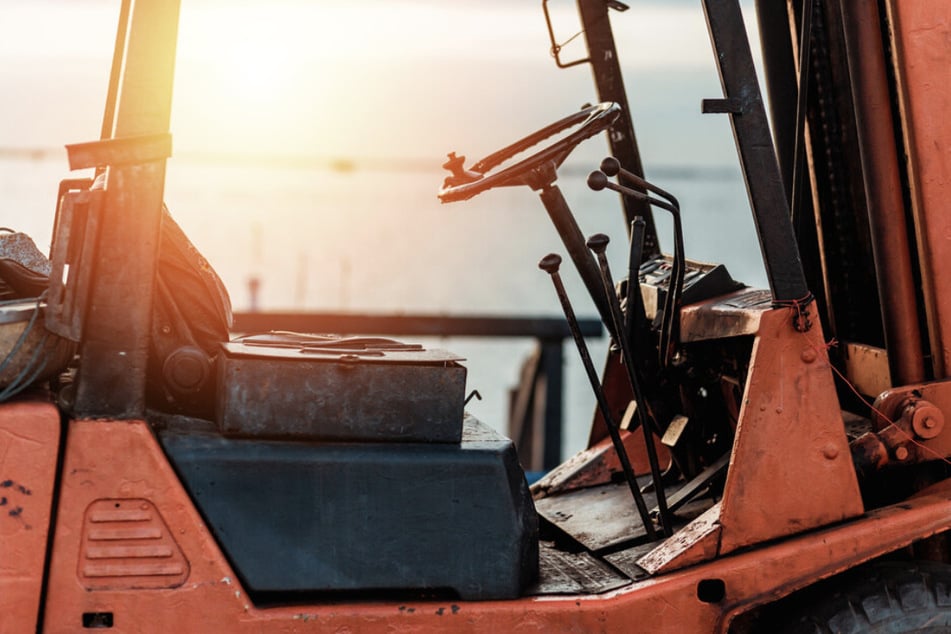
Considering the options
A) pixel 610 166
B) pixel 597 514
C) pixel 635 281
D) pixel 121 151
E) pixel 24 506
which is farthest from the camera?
pixel 597 514

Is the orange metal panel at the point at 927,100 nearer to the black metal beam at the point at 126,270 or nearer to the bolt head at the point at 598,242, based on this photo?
the bolt head at the point at 598,242

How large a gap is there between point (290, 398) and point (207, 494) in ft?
0.85

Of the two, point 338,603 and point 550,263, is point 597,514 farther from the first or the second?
point 338,603

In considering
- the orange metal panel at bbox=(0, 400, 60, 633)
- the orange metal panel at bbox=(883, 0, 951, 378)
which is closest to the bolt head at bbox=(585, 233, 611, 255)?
the orange metal panel at bbox=(883, 0, 951, 378)

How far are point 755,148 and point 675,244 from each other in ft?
1.13

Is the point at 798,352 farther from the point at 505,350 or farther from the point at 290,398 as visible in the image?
the point at 505,350

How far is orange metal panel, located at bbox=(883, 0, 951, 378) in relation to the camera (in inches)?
101

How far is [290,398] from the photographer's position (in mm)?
2322

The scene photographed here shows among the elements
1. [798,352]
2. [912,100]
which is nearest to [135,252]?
[798,352]

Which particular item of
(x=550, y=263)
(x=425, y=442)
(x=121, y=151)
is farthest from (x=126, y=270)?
(x=550, y=263)

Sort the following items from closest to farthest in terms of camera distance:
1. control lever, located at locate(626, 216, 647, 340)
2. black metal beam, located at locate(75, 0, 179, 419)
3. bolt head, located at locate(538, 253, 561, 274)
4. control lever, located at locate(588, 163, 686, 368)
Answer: black metal beam, located at locate(75, 0, 179, 419), control lever, located at locate(588, 163, 686, 368), bolt head, located at locate(538, 253, 561, 274), control lever, located at locate(626, 216, 647, 340)

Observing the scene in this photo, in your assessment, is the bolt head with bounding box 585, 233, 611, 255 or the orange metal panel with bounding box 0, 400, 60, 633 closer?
the orange metal panel with bounding box 0, 400, 60, 633

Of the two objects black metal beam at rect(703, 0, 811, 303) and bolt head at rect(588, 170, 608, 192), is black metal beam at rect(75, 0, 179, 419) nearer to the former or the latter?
bolt head at rect(588, 170, 608, 192)

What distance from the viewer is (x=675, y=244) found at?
272 cm
